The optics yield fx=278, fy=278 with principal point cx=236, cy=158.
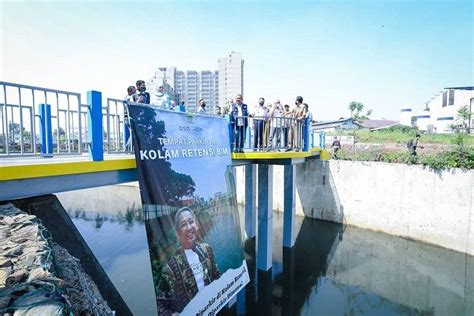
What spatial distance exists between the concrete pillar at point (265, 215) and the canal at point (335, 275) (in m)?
0.65

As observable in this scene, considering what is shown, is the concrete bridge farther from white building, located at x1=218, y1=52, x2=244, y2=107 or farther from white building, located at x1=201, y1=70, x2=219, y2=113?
white building, located at x1=201, y1=70, x2=219, y2=113

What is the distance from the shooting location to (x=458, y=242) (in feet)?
36.3

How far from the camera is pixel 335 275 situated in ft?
32.8

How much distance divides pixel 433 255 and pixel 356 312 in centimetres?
539

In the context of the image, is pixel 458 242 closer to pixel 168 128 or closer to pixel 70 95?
pixel 168 128

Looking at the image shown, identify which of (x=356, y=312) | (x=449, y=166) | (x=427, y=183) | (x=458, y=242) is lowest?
(x=356, y=312)

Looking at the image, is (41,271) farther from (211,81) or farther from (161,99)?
(211,81)

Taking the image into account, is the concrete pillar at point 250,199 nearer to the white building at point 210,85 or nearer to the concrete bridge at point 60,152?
the concrete bridge at point 60,152

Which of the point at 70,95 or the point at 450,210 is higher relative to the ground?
the point at 70,95

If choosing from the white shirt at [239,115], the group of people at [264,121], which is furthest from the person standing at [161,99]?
the white shirt at [239,115]

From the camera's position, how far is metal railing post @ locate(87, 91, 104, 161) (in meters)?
4.07

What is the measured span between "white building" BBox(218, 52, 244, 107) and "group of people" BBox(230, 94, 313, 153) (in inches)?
795

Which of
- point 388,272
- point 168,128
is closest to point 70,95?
point 168,128

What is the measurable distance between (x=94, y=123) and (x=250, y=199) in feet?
28.2
